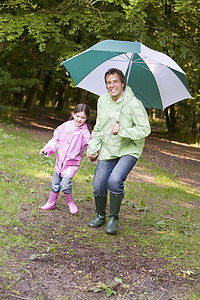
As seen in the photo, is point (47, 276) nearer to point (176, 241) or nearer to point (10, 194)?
point (176, 241)

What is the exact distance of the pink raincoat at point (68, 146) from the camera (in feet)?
16.3

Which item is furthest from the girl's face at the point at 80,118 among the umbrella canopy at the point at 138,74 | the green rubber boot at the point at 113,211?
the green rubber boot at the point at 113,211

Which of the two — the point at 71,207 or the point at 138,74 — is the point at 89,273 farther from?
the point at 138,74

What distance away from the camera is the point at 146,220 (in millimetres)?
5492

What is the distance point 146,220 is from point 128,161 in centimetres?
143

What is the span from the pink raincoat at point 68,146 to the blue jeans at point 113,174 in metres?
0.50

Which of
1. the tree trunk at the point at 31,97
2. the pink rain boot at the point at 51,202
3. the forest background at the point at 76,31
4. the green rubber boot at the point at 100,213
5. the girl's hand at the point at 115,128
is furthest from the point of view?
the tree trunk at the point at 31,97

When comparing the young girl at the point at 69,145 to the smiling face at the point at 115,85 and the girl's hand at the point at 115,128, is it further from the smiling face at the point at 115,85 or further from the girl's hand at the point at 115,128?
the girl's hand at the point at 115,128

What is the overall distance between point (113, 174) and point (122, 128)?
530 mm

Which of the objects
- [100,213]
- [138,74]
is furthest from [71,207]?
[138,74]

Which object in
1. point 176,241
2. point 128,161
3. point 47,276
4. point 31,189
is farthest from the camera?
point 31,189

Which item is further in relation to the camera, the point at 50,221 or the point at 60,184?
the point at 60,184

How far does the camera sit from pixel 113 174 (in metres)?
4.39

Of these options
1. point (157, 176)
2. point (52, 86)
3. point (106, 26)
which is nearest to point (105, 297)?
point (157, 176)
